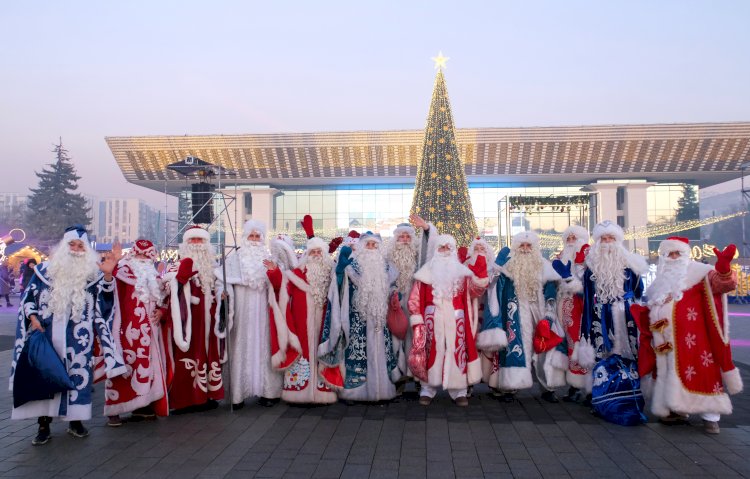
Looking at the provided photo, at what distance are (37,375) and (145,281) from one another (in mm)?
1215

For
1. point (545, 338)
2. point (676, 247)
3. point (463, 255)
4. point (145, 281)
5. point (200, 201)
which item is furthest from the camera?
point (200, 201)

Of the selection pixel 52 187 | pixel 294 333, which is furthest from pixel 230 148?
pixel 294 333

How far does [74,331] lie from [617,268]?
505cm

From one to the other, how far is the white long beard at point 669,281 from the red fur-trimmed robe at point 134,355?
4.72m

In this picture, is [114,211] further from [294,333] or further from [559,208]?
[294,333]

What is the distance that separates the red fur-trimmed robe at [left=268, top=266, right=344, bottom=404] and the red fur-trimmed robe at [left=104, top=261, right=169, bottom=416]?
1.15 metres

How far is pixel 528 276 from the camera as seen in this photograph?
239 inches

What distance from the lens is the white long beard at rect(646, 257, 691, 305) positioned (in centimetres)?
495

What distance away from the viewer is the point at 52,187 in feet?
134

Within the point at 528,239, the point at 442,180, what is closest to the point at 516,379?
the point at 528,239

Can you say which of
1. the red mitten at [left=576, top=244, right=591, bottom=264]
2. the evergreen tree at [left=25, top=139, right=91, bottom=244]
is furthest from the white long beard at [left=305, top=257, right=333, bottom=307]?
the evergreen tree at [left=25, top=139, right=91, bottom=244]

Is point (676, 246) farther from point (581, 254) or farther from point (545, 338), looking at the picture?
point (545, 338)

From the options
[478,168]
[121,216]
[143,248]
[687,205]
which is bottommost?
[143,248]

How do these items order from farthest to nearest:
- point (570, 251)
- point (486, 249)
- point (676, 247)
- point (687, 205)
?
point (687, 205)
point (570, 251)
point (486, 249)
point (676, 247)
